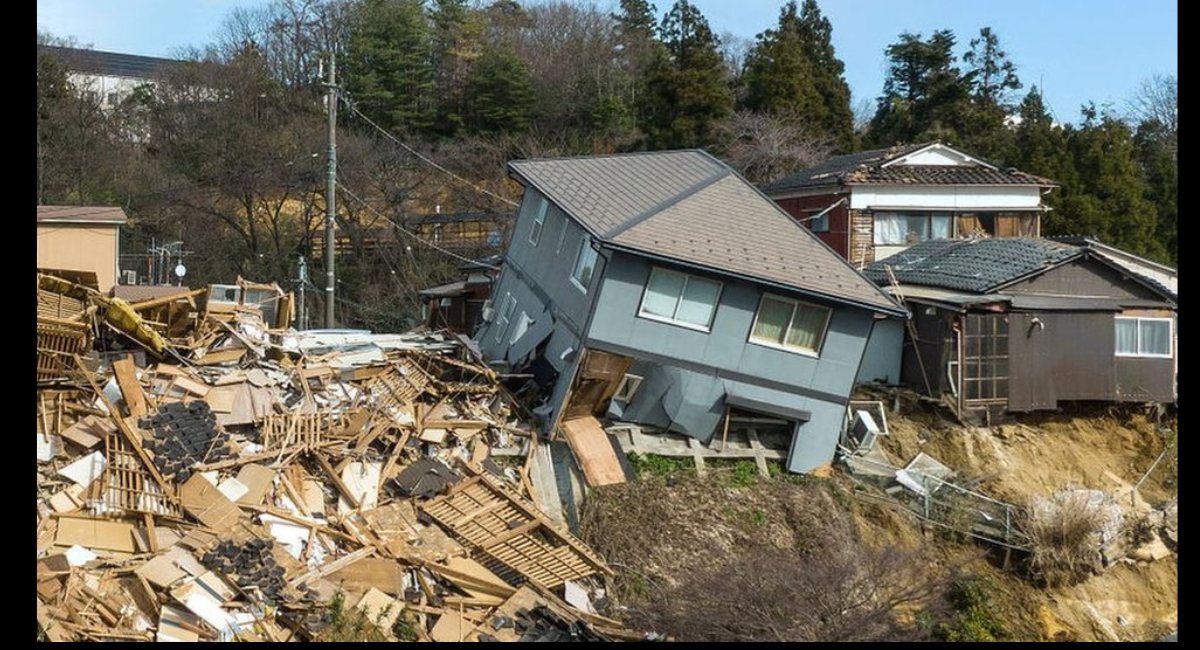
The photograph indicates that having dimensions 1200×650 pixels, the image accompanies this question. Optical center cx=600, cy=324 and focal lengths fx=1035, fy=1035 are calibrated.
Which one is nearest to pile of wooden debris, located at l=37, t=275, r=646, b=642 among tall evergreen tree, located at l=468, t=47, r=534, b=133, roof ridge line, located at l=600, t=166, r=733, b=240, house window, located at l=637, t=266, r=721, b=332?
house window, located at l=637, t=266, r=721, b=332

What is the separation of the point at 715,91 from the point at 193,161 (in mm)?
18185

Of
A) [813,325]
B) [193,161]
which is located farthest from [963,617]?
[193,161]

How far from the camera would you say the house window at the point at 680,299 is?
16797 millimetres

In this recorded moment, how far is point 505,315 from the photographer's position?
21469 millimetres

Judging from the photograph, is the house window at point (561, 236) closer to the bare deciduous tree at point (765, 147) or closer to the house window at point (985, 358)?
the house window at point (985, 358)

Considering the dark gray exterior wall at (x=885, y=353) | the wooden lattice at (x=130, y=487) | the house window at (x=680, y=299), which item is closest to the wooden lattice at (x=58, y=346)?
the wooden lattice at (x=130, y=487)

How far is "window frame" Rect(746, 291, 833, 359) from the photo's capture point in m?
17.1

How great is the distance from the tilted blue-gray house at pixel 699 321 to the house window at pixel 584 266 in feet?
0.12

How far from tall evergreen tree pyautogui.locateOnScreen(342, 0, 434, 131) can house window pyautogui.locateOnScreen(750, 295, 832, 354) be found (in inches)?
942

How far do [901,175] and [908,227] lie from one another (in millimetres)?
1337

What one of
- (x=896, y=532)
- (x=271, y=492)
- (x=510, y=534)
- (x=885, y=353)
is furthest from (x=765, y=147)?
(x=271, y=492)

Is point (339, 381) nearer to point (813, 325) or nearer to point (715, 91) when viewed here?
point (813, 325)

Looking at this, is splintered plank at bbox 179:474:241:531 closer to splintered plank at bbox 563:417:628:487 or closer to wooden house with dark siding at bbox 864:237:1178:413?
splintered plank at bbox 563:417:628:487

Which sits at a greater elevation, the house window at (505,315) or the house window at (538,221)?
the house window at (538,221)
